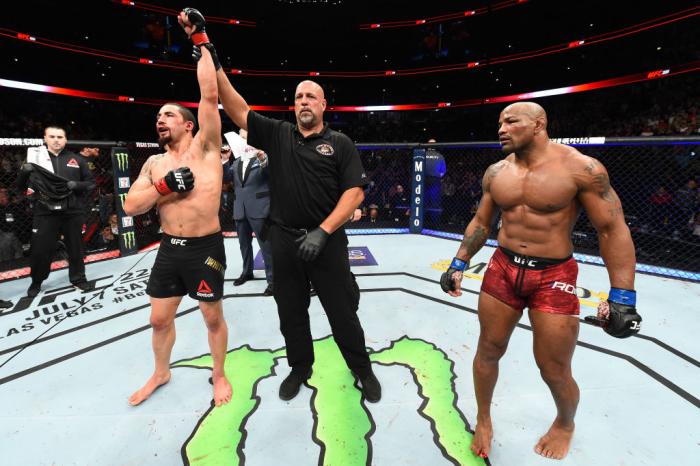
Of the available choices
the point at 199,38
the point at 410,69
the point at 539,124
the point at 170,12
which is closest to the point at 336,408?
the point at 539,124

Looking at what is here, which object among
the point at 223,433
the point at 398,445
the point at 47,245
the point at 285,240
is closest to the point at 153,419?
the point at 223,433

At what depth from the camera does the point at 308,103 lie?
5.15 ft

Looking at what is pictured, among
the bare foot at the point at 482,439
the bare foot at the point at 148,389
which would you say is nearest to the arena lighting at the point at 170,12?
the bare foot at the point at 148,389

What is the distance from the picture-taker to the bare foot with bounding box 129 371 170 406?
5.86 feet

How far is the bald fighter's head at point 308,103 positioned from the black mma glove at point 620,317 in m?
1.41

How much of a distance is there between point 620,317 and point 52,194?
4.31 m

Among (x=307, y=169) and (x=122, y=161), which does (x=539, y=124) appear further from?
(x=122, y=161)

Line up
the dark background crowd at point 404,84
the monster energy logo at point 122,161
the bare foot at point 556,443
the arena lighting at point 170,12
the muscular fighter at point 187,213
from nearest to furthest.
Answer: the bare foot at point 556,443 < the muscular fighter at point 187,213 < the monster energy logo at point 122,161 < the dark background crowd at point 404,84 < the arena lighting at point 170,12

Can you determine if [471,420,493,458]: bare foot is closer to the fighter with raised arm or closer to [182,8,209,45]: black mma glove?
the fighter with raised arm

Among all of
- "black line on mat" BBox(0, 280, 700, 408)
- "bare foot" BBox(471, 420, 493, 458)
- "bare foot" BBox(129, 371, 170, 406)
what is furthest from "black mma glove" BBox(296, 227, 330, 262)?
"black line on mat" BBox(0, 280, 700, 408)

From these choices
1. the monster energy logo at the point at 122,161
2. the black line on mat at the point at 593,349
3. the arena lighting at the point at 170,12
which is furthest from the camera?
the arena lighting at the point at 170,12

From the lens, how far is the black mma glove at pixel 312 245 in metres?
1.48

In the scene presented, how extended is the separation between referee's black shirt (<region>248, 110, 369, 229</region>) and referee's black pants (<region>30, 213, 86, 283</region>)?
2.82 m

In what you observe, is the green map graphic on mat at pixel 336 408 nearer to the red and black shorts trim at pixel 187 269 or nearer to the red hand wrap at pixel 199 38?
the red and black shorts trim at pixel 187 269
